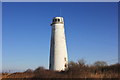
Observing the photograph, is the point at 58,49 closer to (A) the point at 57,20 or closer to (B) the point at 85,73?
(A) the point at 57,20

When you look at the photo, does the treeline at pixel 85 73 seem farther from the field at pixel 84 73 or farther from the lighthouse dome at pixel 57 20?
the lighthouse dome at pixel 57 20

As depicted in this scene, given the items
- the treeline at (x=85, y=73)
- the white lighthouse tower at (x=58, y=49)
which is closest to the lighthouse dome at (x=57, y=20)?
the white lighthouse tower at (x=58, y=49)

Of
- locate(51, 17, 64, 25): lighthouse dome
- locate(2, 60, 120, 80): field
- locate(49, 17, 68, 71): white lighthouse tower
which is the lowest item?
locate(2, 60, 120, 80): field

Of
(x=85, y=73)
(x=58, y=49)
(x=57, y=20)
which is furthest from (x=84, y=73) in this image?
(x=57, y=20)

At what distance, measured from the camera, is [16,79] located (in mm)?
13859

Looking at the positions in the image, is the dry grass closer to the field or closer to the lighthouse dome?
the field

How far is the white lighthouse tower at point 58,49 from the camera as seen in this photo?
24.7 metres

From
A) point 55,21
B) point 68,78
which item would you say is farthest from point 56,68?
point 68,78

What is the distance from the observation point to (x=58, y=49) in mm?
24891

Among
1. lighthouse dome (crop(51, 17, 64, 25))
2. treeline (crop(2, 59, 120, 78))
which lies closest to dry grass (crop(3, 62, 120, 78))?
treeline (crop(2, 59, 120, 78))

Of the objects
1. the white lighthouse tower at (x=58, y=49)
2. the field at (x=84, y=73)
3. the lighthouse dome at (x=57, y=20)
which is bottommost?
the field at (x=84, y=73)

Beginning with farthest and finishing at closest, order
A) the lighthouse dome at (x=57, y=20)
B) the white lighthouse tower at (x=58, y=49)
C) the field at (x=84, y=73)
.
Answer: the lighthouse dome at (x=57, y=20) → the white lighthouse tower at (x=58, y=49) → the field at (x=84, y=73)

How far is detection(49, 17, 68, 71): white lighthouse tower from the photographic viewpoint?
80.9 ft

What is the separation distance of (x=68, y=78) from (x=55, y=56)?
12195 mm
